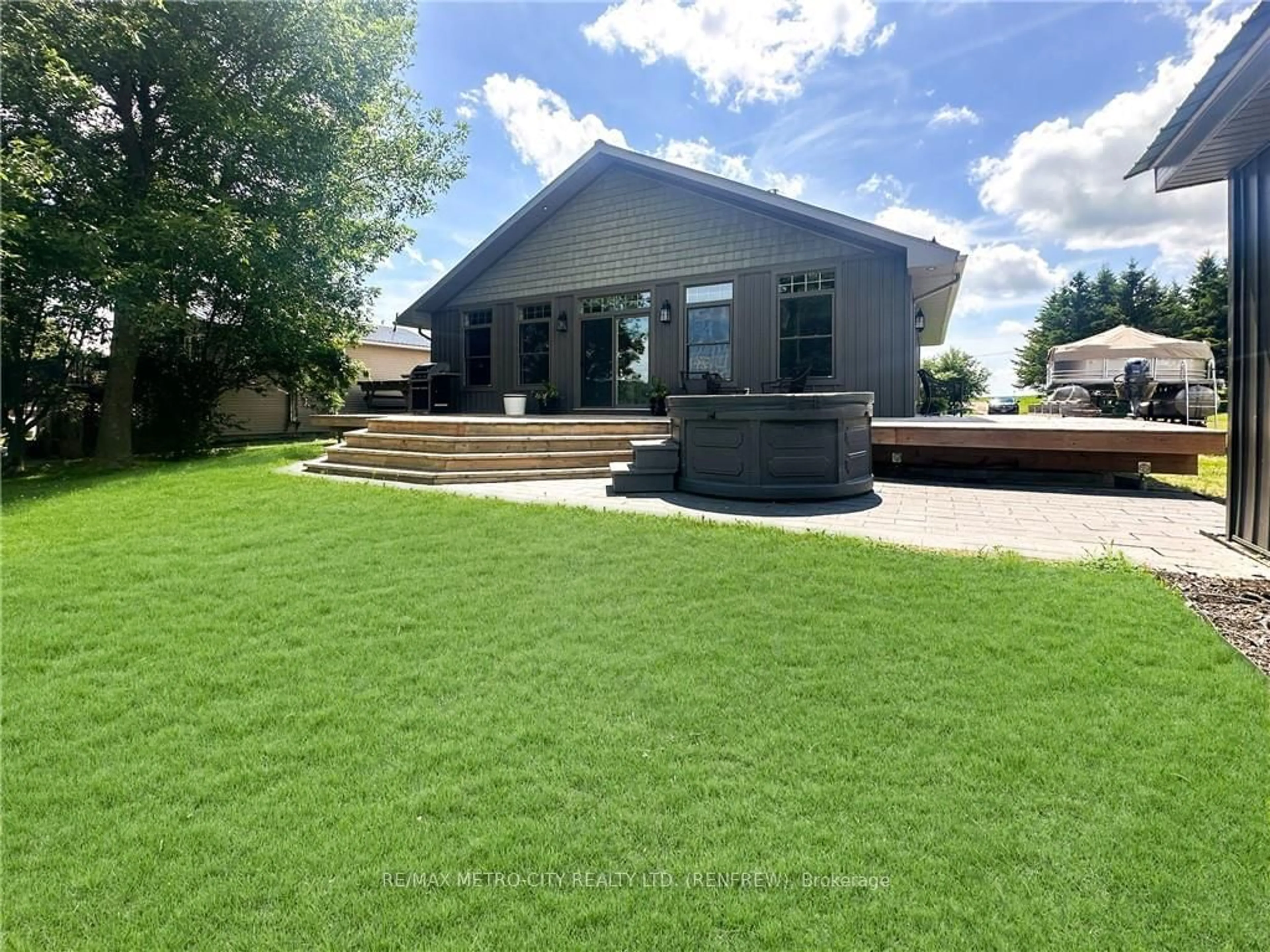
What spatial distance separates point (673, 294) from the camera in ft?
35.0

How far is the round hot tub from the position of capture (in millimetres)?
5793

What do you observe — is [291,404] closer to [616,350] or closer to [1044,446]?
[616,350]

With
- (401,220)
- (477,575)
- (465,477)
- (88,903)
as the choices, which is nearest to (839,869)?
(88,903)

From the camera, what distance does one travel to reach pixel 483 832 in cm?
162

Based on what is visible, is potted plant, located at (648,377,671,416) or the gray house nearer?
the gray house

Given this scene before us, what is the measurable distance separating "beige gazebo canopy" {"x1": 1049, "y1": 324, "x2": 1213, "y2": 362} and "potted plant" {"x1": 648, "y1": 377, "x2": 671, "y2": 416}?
40.2 feet

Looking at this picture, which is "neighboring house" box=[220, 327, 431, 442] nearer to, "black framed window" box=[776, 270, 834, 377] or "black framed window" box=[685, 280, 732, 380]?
"black framed window" box=[685, 280, 732, 380]

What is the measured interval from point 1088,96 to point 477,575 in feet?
37.4

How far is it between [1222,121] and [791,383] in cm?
582

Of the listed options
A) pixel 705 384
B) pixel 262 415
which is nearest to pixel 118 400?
pixel 262 415

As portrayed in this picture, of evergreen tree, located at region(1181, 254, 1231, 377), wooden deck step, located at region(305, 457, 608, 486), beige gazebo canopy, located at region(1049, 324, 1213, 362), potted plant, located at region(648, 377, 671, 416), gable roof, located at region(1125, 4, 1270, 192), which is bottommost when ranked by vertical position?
wooden deck step, located at region(305, 457, 608, 486)

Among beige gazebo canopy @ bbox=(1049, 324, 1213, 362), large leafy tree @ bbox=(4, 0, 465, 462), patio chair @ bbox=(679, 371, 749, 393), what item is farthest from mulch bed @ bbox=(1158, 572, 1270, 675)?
beige gazebo canopy @ bbox=(1049, 324, 1213, 362)

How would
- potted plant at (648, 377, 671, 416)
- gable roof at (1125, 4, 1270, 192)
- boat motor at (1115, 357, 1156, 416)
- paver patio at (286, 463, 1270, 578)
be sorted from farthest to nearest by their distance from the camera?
boat motor at (1115, 357, 1156, 416)
potted plant at (648, 377, 671, 416)
paver patio at (286, 463, 1270, 578)
gable roof at (1125, 4, 1270, 192)

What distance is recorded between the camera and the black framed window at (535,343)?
39.9 ft
